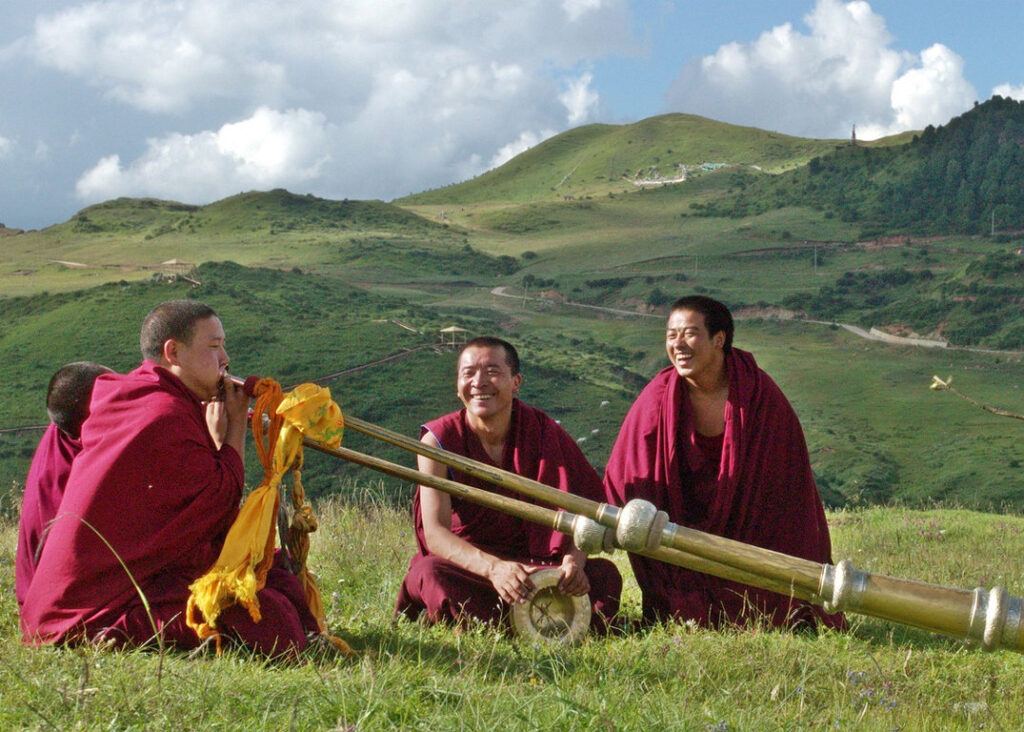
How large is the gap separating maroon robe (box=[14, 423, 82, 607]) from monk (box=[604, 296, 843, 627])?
2654 millimetres

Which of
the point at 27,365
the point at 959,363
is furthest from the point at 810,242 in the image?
the point at 27,365

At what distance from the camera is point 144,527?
411cm

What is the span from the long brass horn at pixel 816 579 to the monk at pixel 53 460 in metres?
1.90

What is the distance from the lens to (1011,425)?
104 feet

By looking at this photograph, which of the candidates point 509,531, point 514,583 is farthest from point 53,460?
point 509,531

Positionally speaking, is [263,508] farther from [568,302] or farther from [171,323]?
[568,302]

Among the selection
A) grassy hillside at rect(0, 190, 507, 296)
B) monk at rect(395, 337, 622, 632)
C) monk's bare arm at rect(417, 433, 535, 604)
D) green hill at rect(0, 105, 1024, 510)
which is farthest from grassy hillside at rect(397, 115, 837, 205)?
monk's bare arm at rect(417, 433, 535, 604)

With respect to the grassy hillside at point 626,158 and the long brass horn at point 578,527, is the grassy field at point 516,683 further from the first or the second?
the grassy hillside at point 626,158

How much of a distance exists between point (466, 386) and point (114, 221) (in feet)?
173

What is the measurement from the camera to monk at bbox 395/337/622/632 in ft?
16.7

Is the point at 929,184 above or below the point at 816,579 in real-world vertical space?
above

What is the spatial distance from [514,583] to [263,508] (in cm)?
115

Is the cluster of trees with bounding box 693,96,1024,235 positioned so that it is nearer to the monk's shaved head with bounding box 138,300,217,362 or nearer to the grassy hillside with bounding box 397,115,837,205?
the grassy hillside with bounding box 397,115,837,205

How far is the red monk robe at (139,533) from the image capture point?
4.06 m
